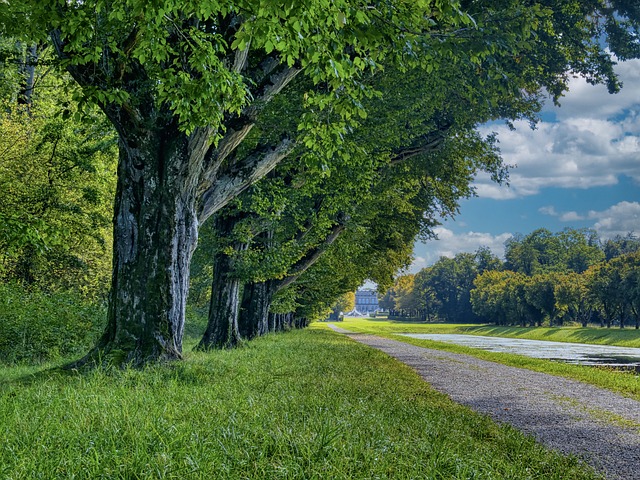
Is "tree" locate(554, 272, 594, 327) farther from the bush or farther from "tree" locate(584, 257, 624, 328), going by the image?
the bush

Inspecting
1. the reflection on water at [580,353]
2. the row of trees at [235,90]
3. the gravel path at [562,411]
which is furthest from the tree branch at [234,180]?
the reflection on water at [580,353]

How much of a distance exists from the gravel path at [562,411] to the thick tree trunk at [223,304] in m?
5.84

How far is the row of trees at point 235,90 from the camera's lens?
6.66 m

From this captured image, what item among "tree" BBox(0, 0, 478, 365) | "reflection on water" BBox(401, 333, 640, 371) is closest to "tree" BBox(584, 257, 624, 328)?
"reflection on water" BBox(401, 333, 640, 371)

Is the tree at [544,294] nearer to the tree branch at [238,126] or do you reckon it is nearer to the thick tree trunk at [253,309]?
the thick tree trunk at [253,309]

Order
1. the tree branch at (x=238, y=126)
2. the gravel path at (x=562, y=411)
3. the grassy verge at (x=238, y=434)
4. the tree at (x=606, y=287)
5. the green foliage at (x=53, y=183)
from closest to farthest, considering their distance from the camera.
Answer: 1. the grassy verge at (x=238, y=434)
2. the gravel path at (x=562, y=411)
3. the tree branch at (x=238, y=126)
4. the green foliage at (x=53, y=183)
5. the tree at (x=606, y=287)

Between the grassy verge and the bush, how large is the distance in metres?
6.28

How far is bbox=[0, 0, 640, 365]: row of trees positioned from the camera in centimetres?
666

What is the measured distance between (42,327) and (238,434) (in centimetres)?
1096

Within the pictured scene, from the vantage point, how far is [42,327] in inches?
514

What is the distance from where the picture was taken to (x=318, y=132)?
8.51m

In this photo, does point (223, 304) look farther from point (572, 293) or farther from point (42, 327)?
point (572, 293)

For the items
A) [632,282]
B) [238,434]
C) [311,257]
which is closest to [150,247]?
[238,434]

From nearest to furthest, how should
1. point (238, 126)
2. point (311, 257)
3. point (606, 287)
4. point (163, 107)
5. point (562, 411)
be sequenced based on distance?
point (562, 411), point (163, 107), point (238, 126), point (311, 257), point (606, 287)
